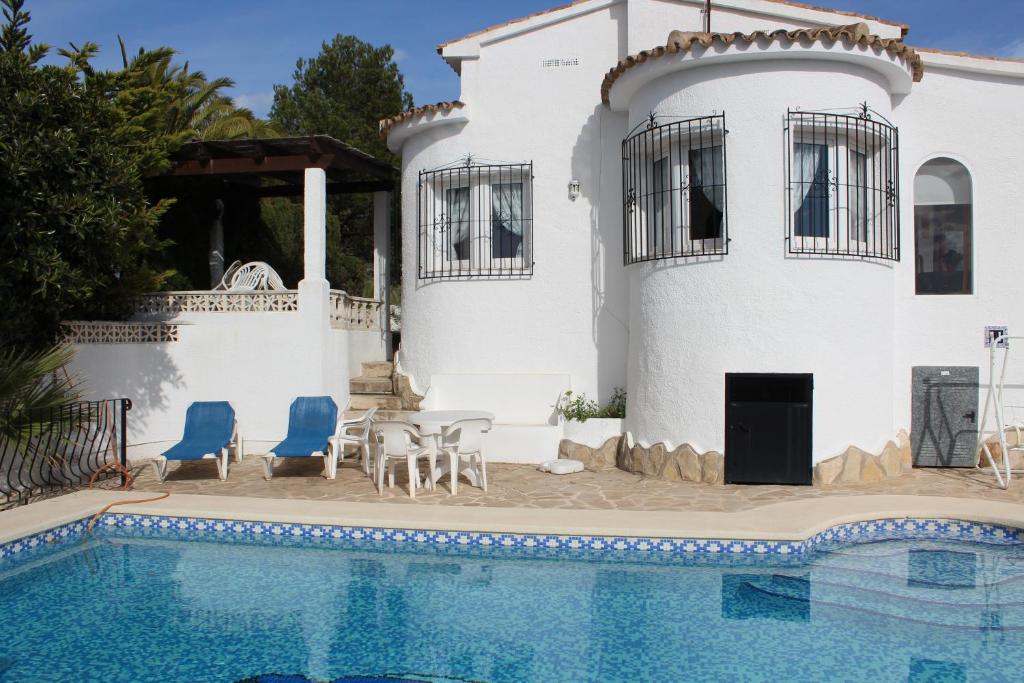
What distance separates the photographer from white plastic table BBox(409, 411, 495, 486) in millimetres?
10227

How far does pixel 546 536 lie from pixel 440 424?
9.47ft

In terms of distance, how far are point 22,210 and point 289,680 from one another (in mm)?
7598

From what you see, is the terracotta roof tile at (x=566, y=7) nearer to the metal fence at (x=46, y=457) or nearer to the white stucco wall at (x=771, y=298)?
the white stucco wall at (x=771, y=298)

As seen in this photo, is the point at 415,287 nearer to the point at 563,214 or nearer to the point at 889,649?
the point at 563,214

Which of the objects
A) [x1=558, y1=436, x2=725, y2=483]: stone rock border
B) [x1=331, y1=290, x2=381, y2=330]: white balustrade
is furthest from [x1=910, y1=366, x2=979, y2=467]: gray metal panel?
[x1=331, y1=290, x2=381, y2=330]: white balustrade

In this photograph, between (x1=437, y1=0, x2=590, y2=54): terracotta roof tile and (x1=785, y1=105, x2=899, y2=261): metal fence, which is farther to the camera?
(x1=437, y1=0, x2=590, y2=54): terracotta roof tile

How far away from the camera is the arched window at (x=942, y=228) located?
1199 centimetres

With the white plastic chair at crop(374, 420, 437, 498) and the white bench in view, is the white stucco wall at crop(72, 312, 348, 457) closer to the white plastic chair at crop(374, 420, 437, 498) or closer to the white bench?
the white bench

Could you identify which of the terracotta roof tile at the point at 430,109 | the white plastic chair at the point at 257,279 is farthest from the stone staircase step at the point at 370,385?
the terracotta roof tile at the point at 430,109

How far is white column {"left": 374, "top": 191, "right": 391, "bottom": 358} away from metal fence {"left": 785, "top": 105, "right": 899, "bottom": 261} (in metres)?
8.62

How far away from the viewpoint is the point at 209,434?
1196 cm

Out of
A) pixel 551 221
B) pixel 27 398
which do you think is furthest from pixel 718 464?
pixel 27 398

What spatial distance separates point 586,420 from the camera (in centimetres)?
1244

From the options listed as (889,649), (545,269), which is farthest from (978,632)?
(545,269)
